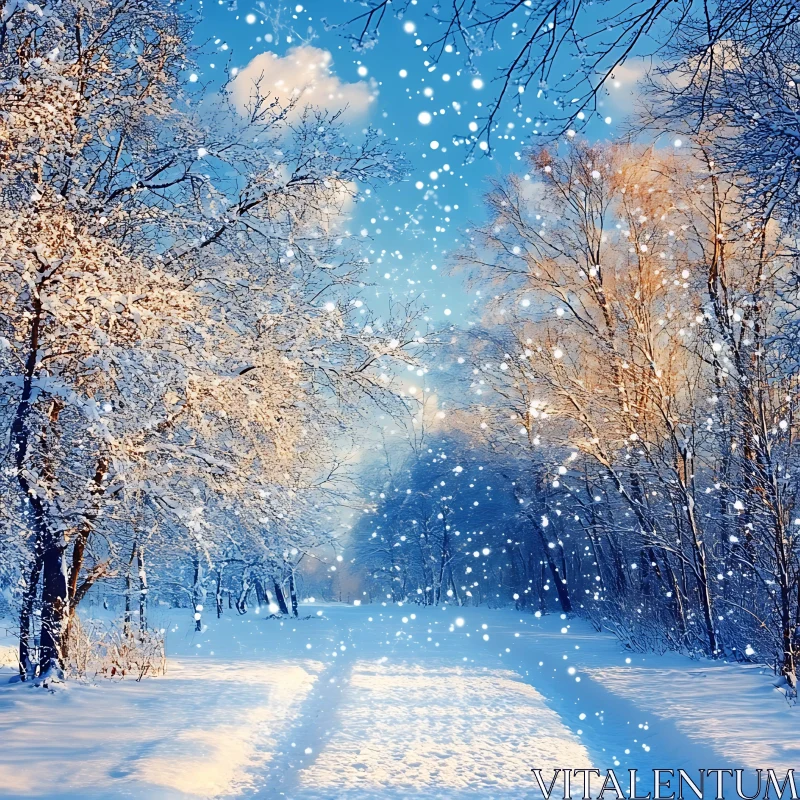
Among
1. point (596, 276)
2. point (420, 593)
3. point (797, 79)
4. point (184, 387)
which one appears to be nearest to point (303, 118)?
point (184, 387)

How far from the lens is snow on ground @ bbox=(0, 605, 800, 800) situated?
4949 millimetres

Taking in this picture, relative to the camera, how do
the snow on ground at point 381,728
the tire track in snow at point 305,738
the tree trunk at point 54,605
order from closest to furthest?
the snow on ground at point 381,728 < the tire track in snow at point 305,738 < the tree trunk at point 54,605

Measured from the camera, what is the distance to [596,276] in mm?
13078

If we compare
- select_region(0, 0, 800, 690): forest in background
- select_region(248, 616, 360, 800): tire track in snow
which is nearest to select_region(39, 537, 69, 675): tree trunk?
select_region(0, 0, 800, 690): forest in background

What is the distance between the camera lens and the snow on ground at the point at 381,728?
4949 mm

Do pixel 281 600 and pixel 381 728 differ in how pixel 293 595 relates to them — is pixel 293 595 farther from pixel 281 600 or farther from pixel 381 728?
pixel 381 728

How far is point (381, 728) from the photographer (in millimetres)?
7047

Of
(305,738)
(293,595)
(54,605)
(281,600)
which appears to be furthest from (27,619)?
(281,600)

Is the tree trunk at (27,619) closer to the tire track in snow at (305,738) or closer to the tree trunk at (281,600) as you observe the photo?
the tire track in snow at (305,738)

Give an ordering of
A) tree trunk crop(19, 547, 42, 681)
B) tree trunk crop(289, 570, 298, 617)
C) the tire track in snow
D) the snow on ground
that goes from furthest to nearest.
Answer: tree trunk crop(289, 570, 298, 617) < tree trunk crop(19, 547, 42, 681) < the tire track in snow < the snow on ground

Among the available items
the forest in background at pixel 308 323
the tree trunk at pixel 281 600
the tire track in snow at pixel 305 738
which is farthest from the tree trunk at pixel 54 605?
the tree trunk at pixel 281 600

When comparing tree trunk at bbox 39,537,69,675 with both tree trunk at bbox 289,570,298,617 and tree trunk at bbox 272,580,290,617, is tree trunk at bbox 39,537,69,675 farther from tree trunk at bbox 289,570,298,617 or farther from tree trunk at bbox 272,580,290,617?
tree trunk at bbox 272,580,290,617

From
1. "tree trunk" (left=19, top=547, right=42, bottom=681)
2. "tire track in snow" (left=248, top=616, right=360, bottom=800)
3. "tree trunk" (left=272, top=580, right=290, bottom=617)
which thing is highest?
"tree trunk" (left=19, top=547, right=42, bottom=681)

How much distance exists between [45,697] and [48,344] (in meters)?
4.23
